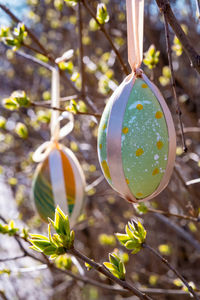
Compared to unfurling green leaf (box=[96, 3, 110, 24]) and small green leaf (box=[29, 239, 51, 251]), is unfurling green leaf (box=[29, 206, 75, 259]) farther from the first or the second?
unfurling green leaf (box=[96, 3, 110, 24])

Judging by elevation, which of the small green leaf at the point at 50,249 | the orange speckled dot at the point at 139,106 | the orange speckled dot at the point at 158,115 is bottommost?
the small green leaf at the point at 50,249

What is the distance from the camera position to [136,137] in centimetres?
85

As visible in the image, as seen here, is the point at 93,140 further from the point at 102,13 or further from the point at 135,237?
the point at 135,237

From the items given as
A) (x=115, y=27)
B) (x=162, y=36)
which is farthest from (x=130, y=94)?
(x=162, y=36)

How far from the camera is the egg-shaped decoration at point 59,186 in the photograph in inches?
51.8

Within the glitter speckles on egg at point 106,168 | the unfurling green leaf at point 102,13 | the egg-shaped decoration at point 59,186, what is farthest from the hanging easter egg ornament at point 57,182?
the glitter speckles on egg at point 106,168

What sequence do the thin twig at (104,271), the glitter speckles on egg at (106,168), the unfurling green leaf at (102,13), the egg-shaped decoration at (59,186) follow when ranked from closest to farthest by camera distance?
the thin twig at (104,271) → the glitter speckles on egg at (106,168) → the unfurling green leaf at (102,13) → the egg-shaped decoration at (59,186)

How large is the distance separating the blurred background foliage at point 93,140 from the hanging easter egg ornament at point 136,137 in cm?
103

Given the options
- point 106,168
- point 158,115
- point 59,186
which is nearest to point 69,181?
point 59,186

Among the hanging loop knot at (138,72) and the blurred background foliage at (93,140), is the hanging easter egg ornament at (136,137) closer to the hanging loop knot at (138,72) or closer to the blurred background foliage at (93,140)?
the hanging loop knot at (138,72)

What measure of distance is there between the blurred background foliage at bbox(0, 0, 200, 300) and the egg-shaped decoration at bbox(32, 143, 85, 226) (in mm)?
509

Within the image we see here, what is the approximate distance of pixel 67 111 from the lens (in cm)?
120

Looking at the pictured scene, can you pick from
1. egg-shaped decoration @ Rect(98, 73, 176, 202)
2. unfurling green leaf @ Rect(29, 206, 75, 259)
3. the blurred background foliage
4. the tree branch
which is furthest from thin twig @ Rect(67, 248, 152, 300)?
the blurred background foliage

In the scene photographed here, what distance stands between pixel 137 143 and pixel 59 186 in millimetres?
552
